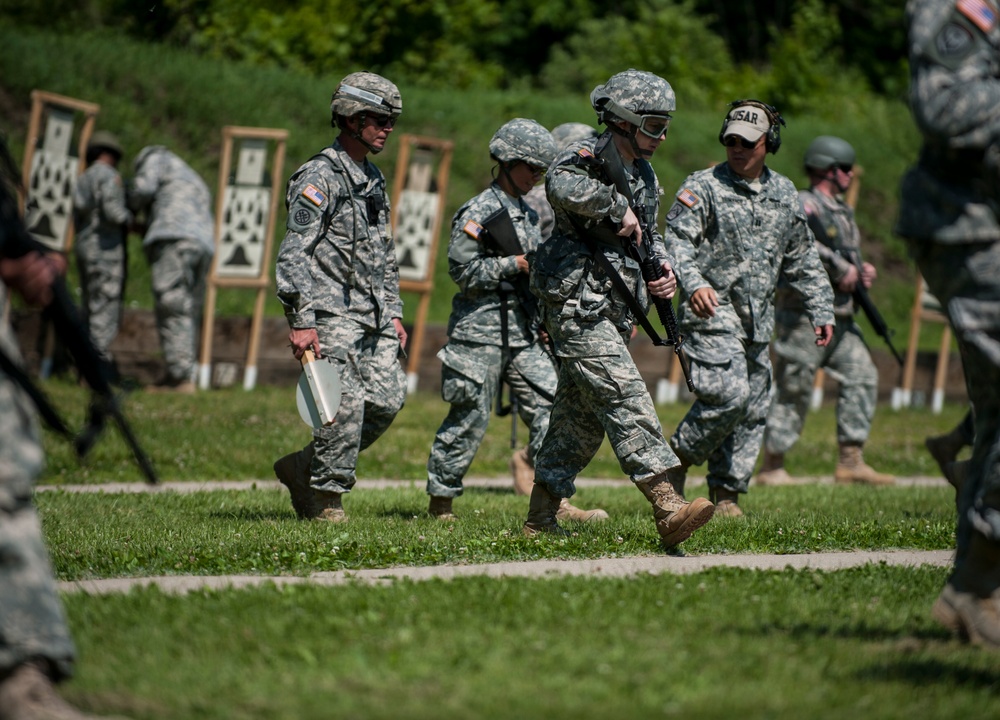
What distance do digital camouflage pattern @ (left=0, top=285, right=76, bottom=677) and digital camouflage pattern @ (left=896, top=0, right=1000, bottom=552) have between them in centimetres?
312

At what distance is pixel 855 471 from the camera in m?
12.9

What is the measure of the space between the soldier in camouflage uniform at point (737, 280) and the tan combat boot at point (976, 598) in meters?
3.31

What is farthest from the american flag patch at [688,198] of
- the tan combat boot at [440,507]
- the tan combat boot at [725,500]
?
the tan combat boot at [440,507]

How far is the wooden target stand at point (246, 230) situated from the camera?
53.7 feet

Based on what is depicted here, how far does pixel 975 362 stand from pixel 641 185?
2.66 m

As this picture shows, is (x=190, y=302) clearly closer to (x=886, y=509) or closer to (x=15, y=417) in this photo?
(x=886, y=509)

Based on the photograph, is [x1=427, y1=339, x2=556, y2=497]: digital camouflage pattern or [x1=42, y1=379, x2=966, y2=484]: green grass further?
[x1=42, y1=379, x2=966, y2=484]: green grass

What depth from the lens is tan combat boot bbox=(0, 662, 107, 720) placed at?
13.8 feet

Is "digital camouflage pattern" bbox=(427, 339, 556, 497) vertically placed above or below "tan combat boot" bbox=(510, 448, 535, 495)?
above

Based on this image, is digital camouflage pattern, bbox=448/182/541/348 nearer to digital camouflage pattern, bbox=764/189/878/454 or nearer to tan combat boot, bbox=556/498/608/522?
tan combat boot, bbox=556/498/608/522

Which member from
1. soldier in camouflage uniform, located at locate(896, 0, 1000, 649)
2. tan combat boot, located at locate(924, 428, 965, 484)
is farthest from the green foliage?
soldier in camouflage uniform, located at locate(896, 0, 1000, 649)

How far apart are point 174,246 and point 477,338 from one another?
7368 mm

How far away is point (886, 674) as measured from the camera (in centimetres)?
491

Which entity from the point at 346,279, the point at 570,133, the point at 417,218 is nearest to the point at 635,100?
the point at 346,279
